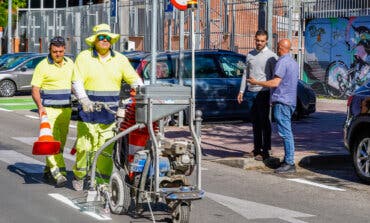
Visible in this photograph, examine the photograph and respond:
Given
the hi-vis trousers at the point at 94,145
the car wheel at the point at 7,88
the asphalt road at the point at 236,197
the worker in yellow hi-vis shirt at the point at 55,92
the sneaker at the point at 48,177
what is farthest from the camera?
the car wheel at the point at 7,88

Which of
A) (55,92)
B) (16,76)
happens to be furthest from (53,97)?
(16,76)

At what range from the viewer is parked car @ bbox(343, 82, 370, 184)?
11.7 m

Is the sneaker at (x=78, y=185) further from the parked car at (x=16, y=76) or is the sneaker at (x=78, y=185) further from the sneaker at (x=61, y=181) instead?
the parked car at (x=16, y=76)

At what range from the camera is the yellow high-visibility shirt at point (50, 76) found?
36.6ft

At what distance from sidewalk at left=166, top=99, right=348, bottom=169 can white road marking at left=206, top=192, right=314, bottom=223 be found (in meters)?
2.86

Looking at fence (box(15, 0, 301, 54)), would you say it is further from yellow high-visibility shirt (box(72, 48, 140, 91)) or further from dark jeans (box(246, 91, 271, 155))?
yellow high-visibility shirt (box(72, 48, 140, 91))

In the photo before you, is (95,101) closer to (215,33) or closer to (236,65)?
(236,65)

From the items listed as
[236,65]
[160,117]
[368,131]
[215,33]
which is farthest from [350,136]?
[215,33]

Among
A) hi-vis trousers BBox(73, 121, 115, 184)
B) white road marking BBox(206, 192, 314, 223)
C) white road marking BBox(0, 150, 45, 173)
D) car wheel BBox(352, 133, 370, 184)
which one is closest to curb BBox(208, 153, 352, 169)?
car wheel BBox(352, 133, 370, 184)

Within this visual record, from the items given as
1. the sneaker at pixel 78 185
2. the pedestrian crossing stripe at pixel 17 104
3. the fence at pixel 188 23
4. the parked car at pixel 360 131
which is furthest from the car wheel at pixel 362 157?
the pedestrian crossing stripe at pixel 17 104

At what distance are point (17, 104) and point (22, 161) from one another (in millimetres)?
14727

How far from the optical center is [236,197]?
10.5 m

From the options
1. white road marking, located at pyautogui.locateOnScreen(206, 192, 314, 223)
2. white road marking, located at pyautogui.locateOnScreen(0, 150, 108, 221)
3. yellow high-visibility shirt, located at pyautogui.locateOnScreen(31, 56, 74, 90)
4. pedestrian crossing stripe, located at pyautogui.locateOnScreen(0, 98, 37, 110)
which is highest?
yellow high-visibility shirt, located at pyautogui.locateOnScreen(31, 56, 74, 90)

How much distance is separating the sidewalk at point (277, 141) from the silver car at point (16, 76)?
13238mm
